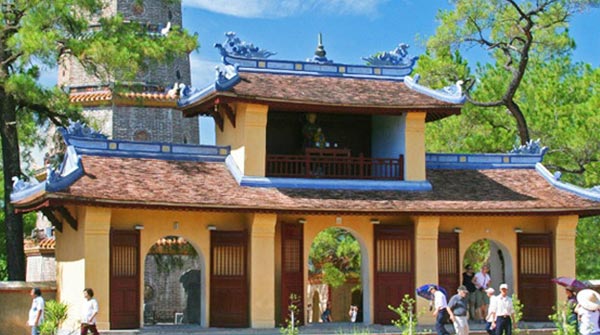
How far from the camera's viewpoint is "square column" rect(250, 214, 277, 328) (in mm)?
24516

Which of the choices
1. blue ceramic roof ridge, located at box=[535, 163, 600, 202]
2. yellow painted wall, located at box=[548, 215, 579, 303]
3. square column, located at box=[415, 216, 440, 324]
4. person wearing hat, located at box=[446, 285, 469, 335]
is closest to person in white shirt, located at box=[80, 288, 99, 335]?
person wearing hat, located at box=[446, 285, 469, 335]

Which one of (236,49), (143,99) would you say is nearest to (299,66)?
(236,49)

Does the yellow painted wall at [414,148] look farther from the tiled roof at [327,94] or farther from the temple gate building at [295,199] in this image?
the tiled roof at [327,94]

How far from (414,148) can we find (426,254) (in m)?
2.80

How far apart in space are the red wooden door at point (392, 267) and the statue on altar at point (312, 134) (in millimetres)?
2938

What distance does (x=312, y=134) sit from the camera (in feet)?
89.8

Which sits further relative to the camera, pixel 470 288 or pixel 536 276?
pixel 536 276

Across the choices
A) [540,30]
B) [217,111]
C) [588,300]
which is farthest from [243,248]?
[540,30]

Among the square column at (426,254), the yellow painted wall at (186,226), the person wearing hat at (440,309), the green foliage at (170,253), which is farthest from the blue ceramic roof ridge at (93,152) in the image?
the person wearing hat at (440,309)

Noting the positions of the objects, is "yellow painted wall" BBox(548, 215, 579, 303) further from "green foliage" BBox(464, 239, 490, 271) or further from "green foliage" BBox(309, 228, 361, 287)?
"green foliage" BBox(309, 228, 361, 287)

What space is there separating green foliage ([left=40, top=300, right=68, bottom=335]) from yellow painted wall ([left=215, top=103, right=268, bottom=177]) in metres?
5.65

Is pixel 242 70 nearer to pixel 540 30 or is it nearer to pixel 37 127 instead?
pixel 37 127

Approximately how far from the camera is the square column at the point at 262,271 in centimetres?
2452

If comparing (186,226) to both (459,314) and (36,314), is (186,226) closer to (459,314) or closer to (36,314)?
(36,314)
